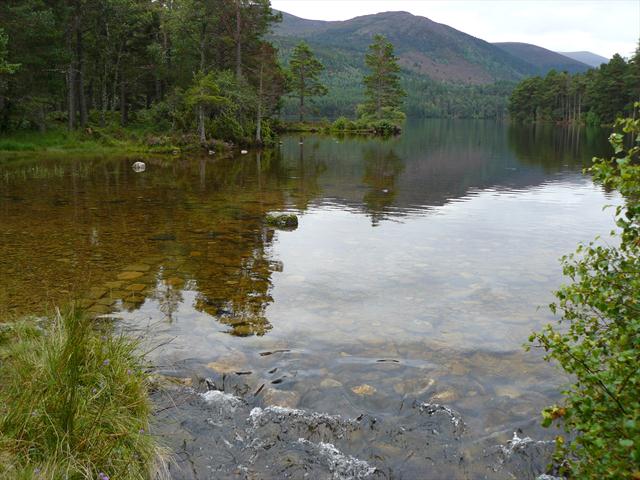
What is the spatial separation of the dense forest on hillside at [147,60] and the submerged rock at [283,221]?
69.0 ft

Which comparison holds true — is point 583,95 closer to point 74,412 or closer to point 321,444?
point 321,444

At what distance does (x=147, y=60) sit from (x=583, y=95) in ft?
307

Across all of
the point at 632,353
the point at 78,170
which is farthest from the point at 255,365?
the point at 78,170

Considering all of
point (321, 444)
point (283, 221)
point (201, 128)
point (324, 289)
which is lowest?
point (321, 444)

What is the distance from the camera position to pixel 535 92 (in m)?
126

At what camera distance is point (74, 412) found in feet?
14.1

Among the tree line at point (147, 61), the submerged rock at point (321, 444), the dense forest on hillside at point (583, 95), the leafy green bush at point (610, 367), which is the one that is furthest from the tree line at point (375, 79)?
the leafy green bush at point (610, 367)

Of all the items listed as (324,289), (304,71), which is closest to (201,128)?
(324,289)

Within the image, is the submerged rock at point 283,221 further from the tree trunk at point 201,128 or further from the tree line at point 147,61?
the tree trunk at point 201,128

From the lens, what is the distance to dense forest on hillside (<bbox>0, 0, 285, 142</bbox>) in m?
31.9

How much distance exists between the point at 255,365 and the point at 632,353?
4.55 metres

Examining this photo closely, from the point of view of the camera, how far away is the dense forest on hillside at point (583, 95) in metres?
87.1

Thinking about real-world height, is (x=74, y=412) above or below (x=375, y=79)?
below

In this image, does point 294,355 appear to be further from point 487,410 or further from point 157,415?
point 487,410
